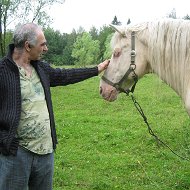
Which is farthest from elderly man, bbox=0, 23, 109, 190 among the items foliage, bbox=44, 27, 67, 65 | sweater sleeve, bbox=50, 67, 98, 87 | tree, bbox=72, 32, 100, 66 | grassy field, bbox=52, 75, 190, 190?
foliage, bbox=44, 27, 67, 65

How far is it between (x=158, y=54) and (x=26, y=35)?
125cm

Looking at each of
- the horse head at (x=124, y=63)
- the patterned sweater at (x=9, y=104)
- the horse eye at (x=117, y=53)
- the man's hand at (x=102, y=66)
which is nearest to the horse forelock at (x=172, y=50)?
the horse head at (x=124, y=63)

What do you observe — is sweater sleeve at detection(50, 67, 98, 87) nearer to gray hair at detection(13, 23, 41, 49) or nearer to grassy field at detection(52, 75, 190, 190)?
gray hair at detection(13, 23, 41, 49)

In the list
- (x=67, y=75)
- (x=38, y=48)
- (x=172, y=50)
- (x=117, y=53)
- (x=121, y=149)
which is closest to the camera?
(x=38, y=48)

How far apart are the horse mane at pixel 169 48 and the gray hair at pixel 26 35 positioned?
103 centimetres

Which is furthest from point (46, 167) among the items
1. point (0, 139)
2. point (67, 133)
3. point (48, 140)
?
point (67, 133)

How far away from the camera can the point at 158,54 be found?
3.31 metres

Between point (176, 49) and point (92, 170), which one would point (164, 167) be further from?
point (176, 49)

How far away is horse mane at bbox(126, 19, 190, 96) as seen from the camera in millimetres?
3170

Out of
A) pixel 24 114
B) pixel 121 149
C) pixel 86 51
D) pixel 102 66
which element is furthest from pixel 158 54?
pixel 86 51

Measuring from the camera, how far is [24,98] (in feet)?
9.12

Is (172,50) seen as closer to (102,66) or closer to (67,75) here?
(102,66)

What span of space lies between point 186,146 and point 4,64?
444 centimetres

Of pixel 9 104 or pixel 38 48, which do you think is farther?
pixel 38 48
